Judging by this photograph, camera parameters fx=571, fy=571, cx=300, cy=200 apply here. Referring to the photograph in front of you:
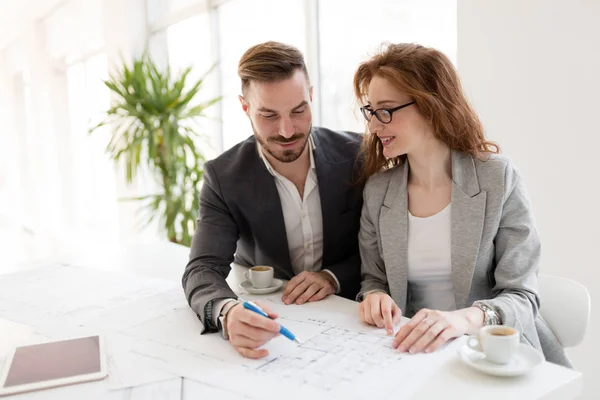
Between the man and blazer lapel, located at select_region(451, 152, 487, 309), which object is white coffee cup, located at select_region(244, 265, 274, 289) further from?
blazer lapel, located at select_region(451, 152, 487, 309)

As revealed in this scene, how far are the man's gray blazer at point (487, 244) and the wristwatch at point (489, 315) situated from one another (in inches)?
0.8

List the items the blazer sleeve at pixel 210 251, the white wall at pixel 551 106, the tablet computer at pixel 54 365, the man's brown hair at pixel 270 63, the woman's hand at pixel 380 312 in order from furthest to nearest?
1. the white wall at pixel 551 106
2. the man's brown hair at pixel 270 63
3. the blazer sleeve at pixel 210 251
4. the woman's hand at pixel 380 312
5. the tablet computer at pixel 54 365

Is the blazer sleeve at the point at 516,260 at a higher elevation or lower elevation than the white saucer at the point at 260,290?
higher

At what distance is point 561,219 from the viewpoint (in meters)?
2.21

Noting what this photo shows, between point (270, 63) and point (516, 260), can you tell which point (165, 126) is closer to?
point (270, 63)

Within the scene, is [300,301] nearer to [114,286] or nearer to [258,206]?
[258,206]

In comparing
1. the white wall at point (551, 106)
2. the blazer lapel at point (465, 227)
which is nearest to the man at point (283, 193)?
the blazer lapel at point (465, 227)

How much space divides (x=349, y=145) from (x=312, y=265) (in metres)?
0.45

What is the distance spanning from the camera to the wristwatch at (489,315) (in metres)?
1.44

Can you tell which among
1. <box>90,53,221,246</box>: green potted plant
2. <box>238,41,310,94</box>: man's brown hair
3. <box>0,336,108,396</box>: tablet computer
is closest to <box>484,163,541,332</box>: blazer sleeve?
<box>238,41,310,94</box>: man's brown hair

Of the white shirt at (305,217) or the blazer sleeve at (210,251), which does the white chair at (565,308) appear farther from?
the blazer sleeve at (210,251)

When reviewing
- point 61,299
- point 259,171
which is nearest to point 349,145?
point 259,171

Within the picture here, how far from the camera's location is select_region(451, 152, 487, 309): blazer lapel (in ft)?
5.40

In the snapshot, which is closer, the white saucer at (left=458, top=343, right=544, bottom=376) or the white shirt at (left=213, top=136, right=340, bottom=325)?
the white saucer at (left=458, top=343, right=544, bottom=376)
